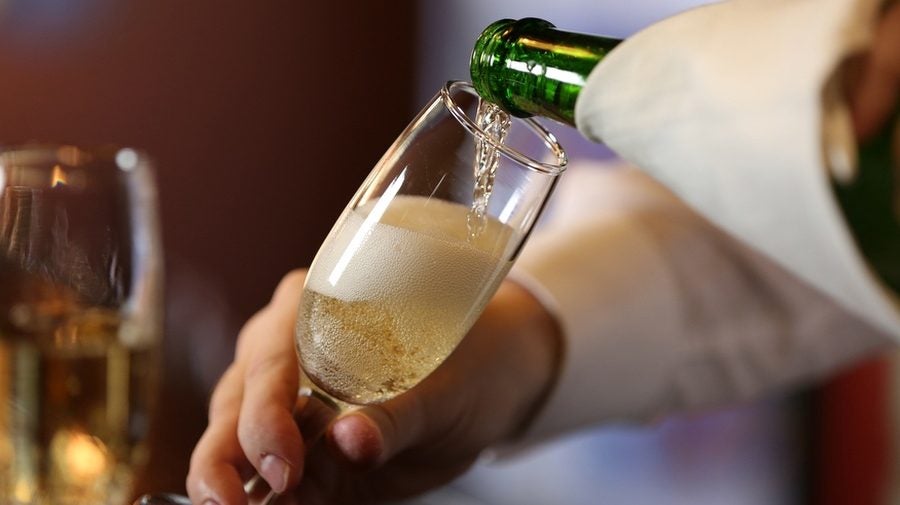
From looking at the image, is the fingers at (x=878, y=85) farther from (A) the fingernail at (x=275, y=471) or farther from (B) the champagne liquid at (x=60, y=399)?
(B) the champagne liquid at (x=60, y=399)

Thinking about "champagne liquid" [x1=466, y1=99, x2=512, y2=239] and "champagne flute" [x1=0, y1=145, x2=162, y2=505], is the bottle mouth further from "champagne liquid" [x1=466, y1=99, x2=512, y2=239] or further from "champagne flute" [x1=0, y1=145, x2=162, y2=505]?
"champagne flute" [x1=0, y1=145, x2=162, y2=505]

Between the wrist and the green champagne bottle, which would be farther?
the wrist

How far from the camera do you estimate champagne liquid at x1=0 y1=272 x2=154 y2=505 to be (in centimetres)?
67

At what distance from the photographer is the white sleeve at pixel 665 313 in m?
0.94

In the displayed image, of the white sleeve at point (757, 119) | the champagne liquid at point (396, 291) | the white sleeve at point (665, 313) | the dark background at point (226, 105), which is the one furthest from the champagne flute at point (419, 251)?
the dark background at point (226, 105)

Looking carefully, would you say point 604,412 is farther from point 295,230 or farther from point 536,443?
point 295,230

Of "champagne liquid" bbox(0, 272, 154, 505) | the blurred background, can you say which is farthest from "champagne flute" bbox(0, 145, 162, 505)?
the blurred background

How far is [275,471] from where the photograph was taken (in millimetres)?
540

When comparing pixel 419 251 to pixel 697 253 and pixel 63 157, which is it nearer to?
pixel 63 157

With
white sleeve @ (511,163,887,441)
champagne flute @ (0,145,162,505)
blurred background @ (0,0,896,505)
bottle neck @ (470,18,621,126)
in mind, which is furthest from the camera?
blurred background @ (0,0,896,505)

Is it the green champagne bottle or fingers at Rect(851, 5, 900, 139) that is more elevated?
fingers at Rect(851, 5, 900, 139)

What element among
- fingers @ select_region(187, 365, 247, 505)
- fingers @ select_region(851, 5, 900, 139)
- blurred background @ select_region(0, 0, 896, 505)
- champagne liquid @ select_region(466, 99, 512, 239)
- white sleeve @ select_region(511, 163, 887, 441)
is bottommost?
blurred background @ select_region(0, 0, 896, 505)

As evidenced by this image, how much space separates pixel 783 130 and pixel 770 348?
78 cm

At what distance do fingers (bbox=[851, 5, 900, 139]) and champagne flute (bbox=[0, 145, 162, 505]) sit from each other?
49cm
